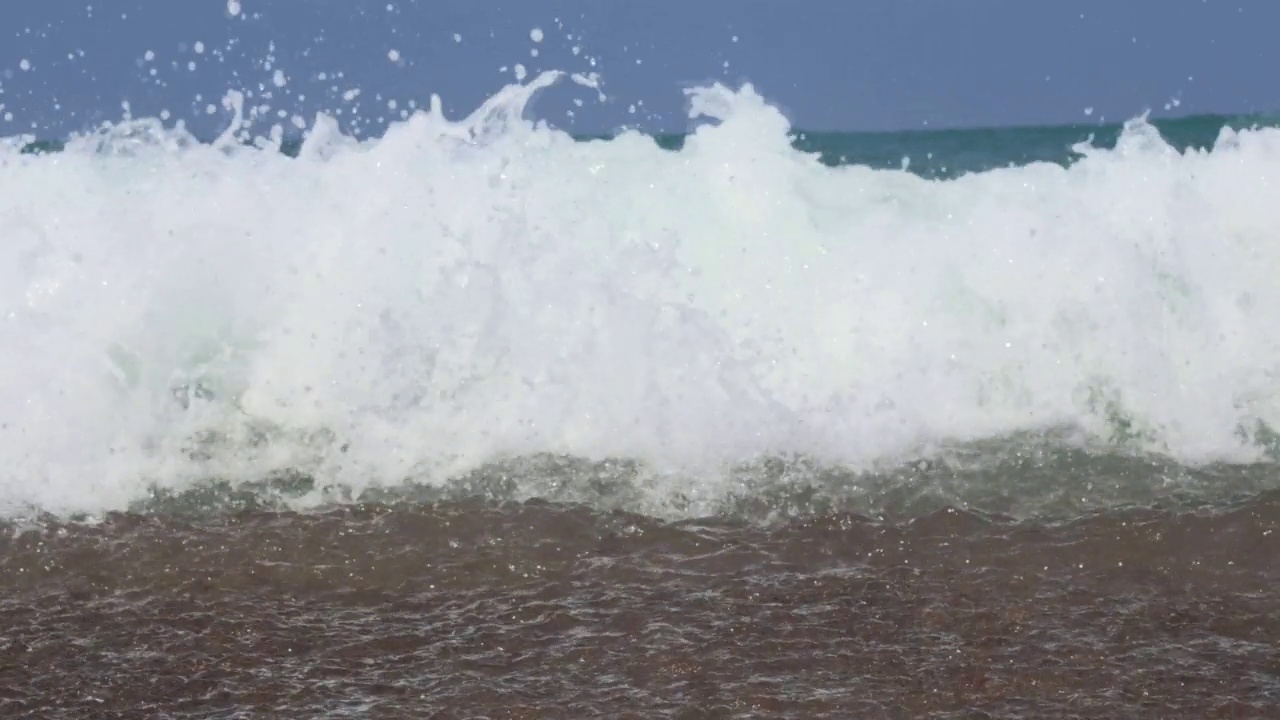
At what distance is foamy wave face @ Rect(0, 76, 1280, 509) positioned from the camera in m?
3.98

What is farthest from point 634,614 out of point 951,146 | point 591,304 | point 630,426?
point 951,146

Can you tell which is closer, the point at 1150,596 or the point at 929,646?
the point at 929,646

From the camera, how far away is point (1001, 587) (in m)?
3.06

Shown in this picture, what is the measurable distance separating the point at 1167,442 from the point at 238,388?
9.36ft

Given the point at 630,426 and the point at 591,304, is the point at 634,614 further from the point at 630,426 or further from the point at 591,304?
the point at 591,304

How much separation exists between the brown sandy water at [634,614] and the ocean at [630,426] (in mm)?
11

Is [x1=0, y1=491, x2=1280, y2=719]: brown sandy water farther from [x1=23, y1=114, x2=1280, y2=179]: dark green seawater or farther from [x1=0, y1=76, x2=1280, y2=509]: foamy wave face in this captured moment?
[x1=23, y1=114, x2=1280, y2=179]: dark green seawater

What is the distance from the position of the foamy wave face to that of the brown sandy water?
0.45 meters

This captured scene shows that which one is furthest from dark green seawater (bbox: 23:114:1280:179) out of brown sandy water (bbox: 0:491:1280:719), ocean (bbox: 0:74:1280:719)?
brown sandy water (bbox: 0:491:1280:719)

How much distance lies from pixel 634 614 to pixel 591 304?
4.97 ft

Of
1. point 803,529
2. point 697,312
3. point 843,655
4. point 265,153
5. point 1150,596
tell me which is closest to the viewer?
point 843,655

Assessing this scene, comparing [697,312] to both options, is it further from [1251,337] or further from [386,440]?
[1251,337]

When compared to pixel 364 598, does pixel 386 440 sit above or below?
above

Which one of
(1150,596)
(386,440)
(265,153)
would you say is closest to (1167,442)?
(1150,596)
